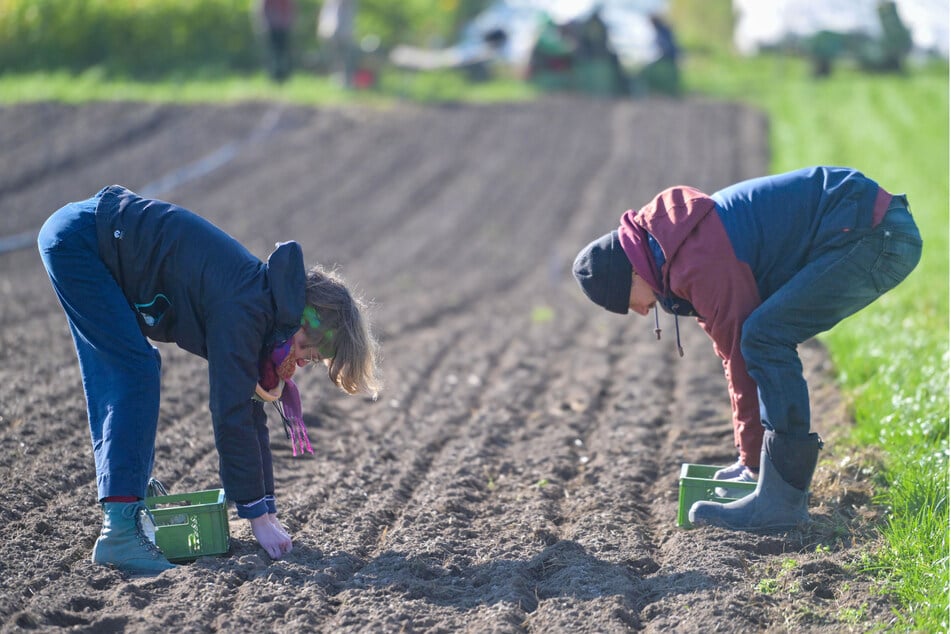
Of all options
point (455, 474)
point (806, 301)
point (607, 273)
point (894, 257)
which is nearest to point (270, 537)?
point (455, 474)

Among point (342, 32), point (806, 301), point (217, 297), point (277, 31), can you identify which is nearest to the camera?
point (217, 297)

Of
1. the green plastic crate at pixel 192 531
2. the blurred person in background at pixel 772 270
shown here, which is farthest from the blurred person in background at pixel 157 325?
the blurred person in background at pixel 772 270

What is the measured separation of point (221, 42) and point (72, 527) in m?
19.7

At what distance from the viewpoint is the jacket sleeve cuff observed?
4.21 m

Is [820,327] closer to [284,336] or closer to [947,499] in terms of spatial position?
[947,499]

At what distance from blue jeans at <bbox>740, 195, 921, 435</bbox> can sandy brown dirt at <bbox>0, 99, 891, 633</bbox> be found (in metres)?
0.62

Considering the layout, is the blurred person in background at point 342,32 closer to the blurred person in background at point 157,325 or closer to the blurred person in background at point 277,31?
the blurred person in background at point 277,31

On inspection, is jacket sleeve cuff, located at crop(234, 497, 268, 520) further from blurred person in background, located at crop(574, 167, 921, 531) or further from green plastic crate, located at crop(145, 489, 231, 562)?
blurred person in background, located at crop(574, 167, 921, 531)

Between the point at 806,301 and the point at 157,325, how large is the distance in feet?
8.40

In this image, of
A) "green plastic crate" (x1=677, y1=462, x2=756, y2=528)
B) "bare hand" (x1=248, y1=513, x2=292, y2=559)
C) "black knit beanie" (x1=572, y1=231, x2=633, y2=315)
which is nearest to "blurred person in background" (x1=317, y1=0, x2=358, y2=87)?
"black knit beanie" (x1=572, y1=231, x2=633, y2=315)

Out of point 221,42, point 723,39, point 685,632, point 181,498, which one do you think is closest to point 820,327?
point 685,632

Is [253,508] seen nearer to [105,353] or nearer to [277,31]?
[105,353]

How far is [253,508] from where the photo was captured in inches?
166

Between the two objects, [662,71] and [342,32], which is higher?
[342,32]
